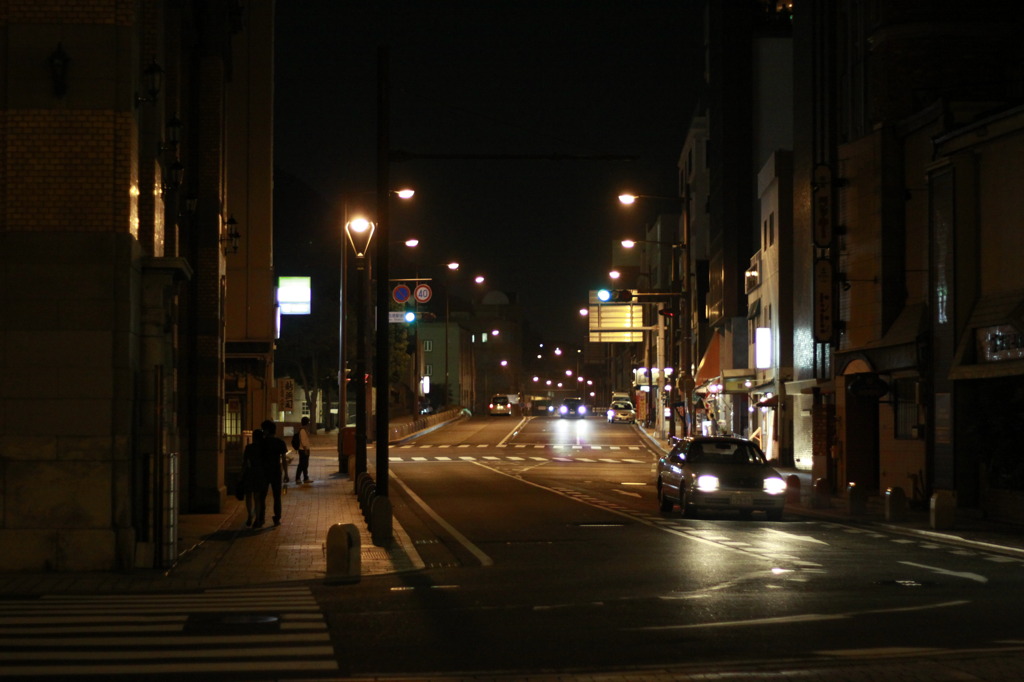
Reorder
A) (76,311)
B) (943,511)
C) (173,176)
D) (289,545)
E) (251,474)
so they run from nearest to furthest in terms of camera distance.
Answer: (76,311) → (289,545) → (173,176) → (251,474) → (943,511)

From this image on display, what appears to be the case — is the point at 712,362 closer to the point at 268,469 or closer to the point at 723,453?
the point at 723,453

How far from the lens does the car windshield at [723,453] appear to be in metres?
25.4

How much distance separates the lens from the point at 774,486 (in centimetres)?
2411

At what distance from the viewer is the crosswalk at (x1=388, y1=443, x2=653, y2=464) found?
50.8 meters

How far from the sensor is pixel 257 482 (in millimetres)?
21859

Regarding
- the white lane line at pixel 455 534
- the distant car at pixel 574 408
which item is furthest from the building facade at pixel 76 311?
the distant car at pixel 574 408

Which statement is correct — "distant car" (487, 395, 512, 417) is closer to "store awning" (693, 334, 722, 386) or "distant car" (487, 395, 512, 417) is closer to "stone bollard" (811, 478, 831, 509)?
"store awning" (693, 334, 722, 386)

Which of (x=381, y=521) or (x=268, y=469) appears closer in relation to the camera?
(x=381, y=521)

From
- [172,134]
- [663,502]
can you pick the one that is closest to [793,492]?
[663,502]

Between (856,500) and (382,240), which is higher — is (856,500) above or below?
below

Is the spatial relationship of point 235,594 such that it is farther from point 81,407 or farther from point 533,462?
point 533,462

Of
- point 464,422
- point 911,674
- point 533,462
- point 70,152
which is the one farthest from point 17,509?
point 464,422

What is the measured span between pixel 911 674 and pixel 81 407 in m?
10.8

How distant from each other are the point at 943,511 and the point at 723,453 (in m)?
4.86
